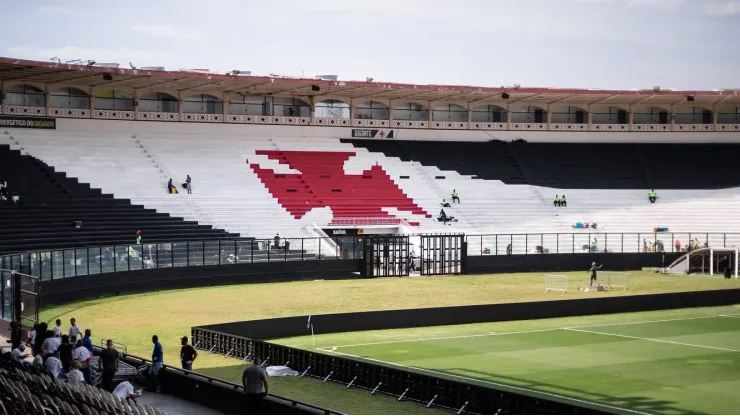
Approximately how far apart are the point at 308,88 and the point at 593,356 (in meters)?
43.2

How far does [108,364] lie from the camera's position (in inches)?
887

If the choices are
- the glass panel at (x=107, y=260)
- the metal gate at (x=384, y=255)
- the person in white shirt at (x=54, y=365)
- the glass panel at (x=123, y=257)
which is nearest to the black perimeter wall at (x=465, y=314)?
the person in white shirt at (x=54, y=365)

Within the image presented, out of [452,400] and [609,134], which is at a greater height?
[609,134]

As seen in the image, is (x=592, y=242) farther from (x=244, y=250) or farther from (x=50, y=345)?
(x=50, y=345)

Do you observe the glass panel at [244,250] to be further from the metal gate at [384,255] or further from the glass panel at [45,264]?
the glass panel at [45,264]

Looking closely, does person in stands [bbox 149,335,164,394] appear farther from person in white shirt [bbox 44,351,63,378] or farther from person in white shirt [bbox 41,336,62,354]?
person in white shirt [bbox 41,336,62,354]

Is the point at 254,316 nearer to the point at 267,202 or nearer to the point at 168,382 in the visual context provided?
the point at 168,382

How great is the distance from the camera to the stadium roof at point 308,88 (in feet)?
197

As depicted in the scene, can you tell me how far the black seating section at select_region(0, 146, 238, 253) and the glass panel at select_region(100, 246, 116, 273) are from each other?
15.0 ft

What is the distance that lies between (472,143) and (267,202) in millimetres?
21581

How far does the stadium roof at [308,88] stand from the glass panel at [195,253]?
617 inches

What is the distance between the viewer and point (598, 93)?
7394 cm

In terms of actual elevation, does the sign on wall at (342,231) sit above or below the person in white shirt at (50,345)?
above

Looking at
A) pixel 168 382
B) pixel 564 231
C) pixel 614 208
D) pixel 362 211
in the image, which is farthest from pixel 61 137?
pixel 168 382
